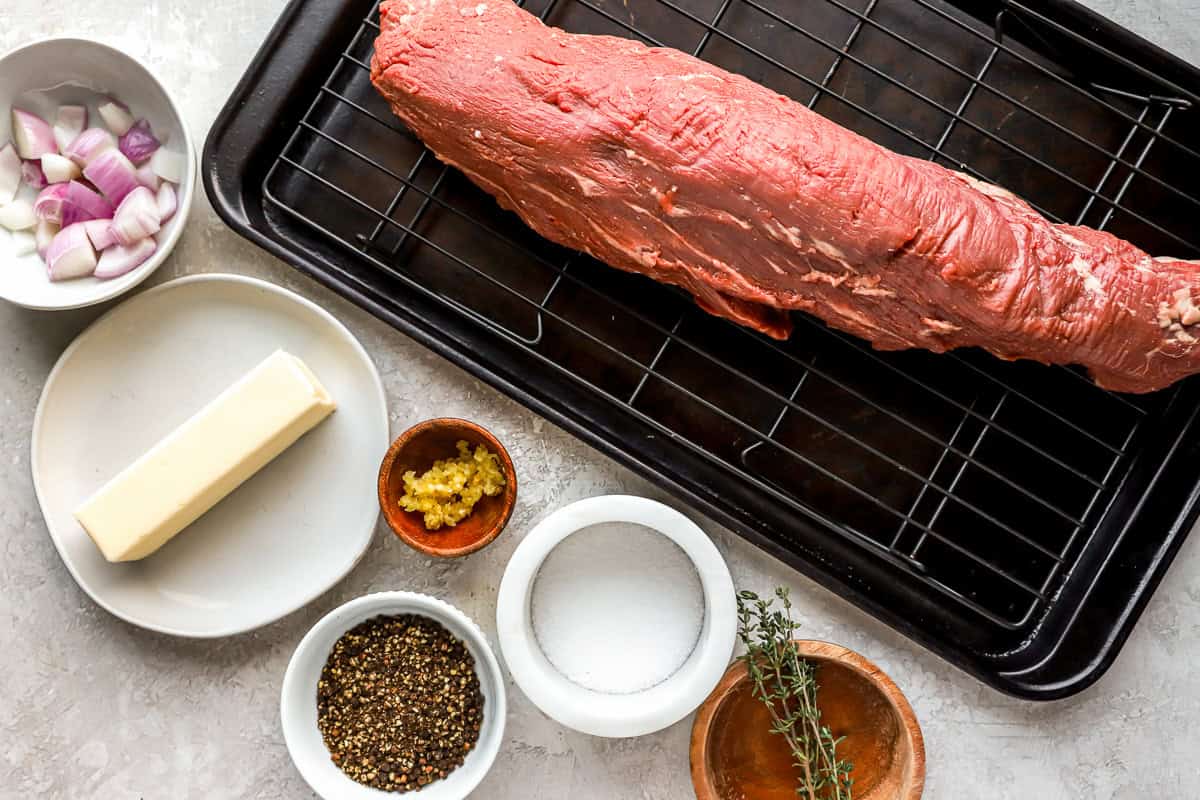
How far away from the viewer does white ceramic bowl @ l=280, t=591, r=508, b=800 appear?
6.85 feet

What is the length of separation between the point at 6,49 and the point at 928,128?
2.09 metres

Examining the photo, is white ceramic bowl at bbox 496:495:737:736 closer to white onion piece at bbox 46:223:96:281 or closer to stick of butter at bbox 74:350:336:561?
stick of butter at bbox 74:350:336:561

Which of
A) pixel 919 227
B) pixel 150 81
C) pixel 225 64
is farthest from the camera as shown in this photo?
pixel 225 64

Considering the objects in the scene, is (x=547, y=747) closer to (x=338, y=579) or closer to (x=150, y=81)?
(x=338, y=579)

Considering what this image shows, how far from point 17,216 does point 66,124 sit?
0.74ft

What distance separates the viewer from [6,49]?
2242 millimetres

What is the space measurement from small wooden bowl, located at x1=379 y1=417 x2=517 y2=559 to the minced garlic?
0.02 m

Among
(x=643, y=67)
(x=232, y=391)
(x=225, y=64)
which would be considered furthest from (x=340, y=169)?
(x=643, y=67)

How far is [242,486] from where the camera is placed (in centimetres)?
223

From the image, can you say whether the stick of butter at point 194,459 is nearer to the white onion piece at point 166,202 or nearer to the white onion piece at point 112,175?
the white onion piece at point 166,202

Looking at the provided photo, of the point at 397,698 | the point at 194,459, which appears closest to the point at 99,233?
the point at 194,459

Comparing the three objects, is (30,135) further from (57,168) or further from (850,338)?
(850,338)

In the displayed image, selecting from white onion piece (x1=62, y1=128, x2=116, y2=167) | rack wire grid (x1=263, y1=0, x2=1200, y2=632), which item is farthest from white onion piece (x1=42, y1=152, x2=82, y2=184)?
rack wire grid (x1=263, y1=0, x2=1200, y2=632)

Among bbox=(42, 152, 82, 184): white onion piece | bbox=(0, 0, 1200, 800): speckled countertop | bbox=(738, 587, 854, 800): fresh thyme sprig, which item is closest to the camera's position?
bbox=(738, 587, 854, 800): fresh thyme sprig
